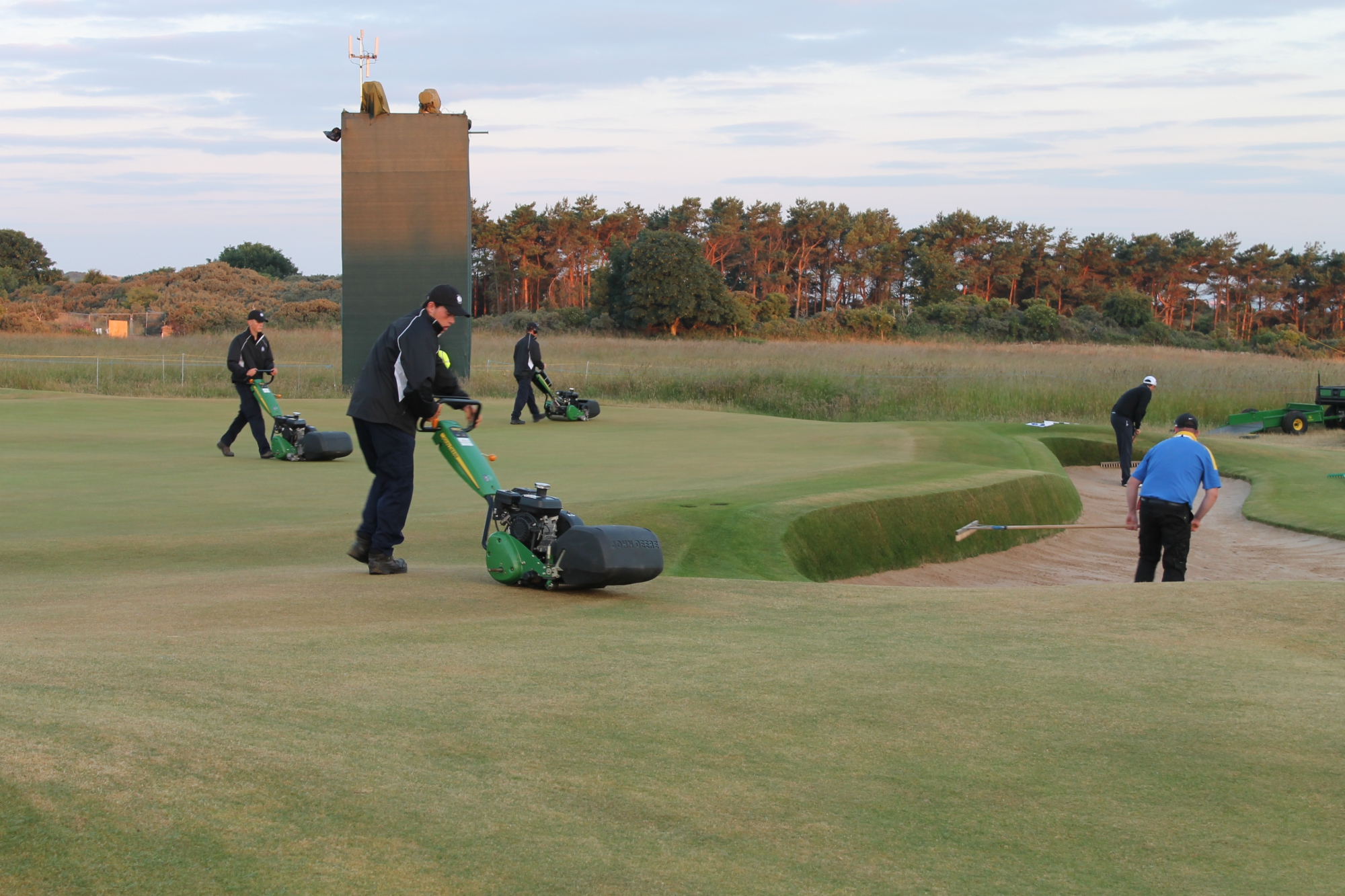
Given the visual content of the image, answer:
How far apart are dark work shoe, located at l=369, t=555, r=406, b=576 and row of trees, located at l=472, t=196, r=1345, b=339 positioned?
72.5 m

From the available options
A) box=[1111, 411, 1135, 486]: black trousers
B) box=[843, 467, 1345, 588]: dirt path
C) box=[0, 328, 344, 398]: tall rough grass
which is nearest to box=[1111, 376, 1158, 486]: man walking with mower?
box=[1111, 411, 1135, 486]: black trousers

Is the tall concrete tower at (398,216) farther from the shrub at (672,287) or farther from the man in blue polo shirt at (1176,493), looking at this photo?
the shrub at (672,287)

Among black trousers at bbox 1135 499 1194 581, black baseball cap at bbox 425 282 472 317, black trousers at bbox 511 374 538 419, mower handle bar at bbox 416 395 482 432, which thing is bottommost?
black trousers at bbox 1135 499 1194 581

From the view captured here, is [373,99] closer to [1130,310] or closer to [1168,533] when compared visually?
[1168,533]

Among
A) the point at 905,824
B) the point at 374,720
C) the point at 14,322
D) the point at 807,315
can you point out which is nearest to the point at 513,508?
the point at 374,720

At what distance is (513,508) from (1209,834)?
14.3ft

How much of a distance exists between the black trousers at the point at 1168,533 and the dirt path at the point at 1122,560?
23.0 inches

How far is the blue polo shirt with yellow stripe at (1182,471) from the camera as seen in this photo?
1002 cm

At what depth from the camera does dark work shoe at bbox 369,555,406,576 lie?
713 centimetres

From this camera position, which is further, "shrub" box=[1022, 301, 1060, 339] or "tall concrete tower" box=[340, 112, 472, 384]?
"shrub" box=[1022, 301, 1060, 339]

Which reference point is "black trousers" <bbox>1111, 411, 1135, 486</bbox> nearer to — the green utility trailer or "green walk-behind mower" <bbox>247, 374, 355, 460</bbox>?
the green utility trailer

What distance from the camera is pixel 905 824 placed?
3.14m

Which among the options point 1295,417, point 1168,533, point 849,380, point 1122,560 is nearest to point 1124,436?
point 1122,560

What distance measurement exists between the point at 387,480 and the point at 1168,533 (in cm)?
670
